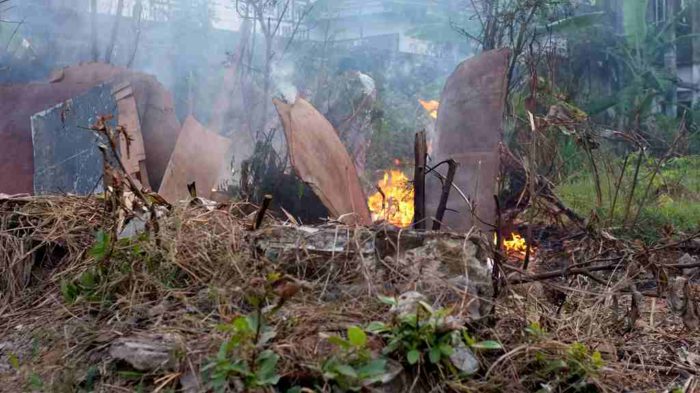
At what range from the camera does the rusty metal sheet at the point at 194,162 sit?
5613 mm

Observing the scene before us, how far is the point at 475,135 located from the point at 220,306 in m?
2.83

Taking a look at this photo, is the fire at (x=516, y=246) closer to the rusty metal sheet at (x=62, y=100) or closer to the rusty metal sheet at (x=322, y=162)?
the rusty metal sheet at (x=322, y=162)

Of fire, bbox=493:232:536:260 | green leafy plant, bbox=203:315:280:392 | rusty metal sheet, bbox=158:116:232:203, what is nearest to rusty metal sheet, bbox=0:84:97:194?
rusty metal sheet, bbox=158:116:232:203

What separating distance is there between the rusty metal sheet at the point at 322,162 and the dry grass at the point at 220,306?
1190 mm

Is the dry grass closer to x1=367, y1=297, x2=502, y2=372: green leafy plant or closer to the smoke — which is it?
x1=367, y1=297, x2=502, y2=372: green leafy plant

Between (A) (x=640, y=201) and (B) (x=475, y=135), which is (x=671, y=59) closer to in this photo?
(A) (x=640, y=201)

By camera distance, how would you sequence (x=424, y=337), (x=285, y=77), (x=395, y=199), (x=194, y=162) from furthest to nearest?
(x=285, y=77)
(x=194, y=162)
(x=395, y=199)
(x=424, y=337)

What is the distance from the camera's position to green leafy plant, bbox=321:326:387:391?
220 centimetres

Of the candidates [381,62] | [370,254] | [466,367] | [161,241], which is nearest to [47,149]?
[161,241]

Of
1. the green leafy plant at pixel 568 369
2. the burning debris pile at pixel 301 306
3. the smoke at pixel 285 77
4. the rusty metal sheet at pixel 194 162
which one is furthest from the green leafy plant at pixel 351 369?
the smoke at pixel 285 77

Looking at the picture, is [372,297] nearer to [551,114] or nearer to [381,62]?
[551,114]

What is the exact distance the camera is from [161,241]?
3074 mm

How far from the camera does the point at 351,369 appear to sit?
2.19 metres

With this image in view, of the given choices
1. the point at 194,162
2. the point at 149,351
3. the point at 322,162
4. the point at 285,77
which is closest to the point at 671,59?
the point at 285,77
